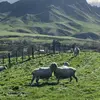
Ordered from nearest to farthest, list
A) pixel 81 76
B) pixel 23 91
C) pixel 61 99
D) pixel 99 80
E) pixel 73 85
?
1. pixel 61 99
2. pixel 23 91
3. pixel 73 85
4. pixel 99 80
5. pixel 81 76

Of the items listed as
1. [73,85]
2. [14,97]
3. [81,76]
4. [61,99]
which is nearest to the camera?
[61,99]

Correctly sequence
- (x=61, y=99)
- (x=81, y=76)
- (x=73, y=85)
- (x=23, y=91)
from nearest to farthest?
(x=61, y=99), (x=23, y=91), (x=73, y=85), (x=81, y=76)

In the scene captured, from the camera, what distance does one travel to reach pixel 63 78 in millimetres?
42438

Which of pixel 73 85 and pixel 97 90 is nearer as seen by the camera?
pixel 97 90

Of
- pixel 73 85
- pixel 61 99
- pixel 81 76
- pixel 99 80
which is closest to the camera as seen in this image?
pixel 61 99

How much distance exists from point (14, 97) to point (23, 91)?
2.91m

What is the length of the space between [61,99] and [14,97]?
17.3ft

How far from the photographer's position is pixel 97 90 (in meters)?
34.1

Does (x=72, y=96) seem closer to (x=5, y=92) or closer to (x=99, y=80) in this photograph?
(x=5, y=92)

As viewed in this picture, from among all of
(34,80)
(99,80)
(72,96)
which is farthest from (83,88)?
(34,80)

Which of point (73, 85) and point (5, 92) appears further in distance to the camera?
point (73, 85)

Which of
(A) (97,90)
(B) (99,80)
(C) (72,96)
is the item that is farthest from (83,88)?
(B) (99,80)

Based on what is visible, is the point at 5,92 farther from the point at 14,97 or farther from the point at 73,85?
the point at 73,85

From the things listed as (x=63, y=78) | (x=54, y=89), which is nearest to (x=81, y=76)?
(x=63, y=78)
